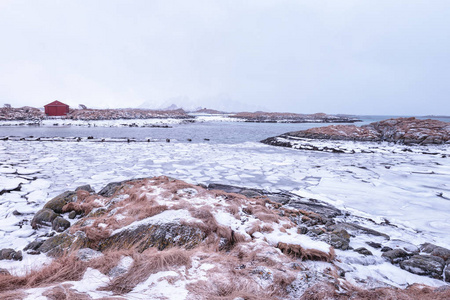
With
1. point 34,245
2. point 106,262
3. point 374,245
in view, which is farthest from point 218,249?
point 34,245

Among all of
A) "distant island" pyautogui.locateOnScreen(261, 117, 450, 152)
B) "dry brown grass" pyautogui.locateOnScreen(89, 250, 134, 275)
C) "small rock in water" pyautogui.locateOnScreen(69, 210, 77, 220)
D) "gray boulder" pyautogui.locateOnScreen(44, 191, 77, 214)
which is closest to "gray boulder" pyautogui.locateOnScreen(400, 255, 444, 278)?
"dry brown grass" pyautogui.locateOnScreen(89, 250, 134, 275)

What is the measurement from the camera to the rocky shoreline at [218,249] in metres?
2.05

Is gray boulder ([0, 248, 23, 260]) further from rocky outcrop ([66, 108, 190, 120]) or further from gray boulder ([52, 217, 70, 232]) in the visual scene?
rocky outcrop ([66, 108, 190, 120])

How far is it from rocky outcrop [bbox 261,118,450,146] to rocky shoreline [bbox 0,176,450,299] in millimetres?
12831

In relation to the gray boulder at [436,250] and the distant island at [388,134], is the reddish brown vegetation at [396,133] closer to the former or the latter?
the distant island at [388,134]

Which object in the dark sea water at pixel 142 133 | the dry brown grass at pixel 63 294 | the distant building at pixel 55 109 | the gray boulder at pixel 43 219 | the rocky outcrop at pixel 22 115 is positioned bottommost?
the gray boulder at pixel 43 219

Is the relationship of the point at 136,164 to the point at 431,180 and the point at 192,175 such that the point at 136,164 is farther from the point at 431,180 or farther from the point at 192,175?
the point at 431,180

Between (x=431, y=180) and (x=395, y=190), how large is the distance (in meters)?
2.48

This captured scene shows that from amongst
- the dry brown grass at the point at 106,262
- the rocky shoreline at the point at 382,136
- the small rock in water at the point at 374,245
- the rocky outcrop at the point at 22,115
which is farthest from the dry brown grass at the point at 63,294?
the rocky outcrop at the point at 22,115

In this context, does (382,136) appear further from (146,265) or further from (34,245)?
(34,245)

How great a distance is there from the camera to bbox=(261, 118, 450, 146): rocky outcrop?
18250 millimetres

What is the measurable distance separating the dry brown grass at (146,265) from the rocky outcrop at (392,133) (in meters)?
14.8

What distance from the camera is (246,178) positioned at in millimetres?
7625

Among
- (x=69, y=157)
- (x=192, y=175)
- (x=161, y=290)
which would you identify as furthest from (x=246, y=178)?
(x=69, y=157)
